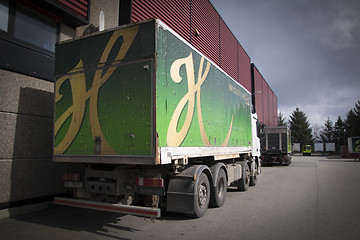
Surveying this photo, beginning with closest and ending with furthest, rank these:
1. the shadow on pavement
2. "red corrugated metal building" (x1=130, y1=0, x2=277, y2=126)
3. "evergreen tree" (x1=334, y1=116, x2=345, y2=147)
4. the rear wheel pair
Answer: the shadow on pavement, the rear wheel pair, "red corrugated metal building" (x1=130, y1=0, x2=277, y2=126), "evergreen tree" (x1=334, y1=116, x2=345, y2=147)

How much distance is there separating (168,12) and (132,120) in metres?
9.36

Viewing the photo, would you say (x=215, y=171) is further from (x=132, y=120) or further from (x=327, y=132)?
(x=327, y=132)

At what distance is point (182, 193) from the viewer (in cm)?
509

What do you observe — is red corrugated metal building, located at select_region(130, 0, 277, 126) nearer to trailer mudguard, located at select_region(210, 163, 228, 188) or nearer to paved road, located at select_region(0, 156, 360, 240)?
trailer mudguard, located at select_region(210, 163, 228, 188)

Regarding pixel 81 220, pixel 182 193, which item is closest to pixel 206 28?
pixel 182 193

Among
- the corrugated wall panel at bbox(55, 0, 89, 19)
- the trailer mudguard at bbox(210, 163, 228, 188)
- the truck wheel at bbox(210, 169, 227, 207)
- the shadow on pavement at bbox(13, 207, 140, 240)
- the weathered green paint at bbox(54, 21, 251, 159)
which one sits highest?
the corrugated wall panel at bbox(55, 0, 89, 19)

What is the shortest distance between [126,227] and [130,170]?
1.10 metres

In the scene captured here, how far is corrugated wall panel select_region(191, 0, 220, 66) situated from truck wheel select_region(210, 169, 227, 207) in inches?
371

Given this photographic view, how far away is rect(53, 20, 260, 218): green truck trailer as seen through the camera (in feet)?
15.1

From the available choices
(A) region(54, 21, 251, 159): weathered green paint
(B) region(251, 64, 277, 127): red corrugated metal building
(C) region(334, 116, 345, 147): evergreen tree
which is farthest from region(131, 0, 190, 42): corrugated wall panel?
(C) region(334, 116, 345, 147): evergreen tree

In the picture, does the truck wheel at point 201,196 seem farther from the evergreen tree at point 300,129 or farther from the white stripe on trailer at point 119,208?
the evergreen tree at point 300,129

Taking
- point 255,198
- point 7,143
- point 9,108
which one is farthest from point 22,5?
point 255,198

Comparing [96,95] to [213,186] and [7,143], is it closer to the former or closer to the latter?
[7,143]

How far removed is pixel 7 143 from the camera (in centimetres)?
580
